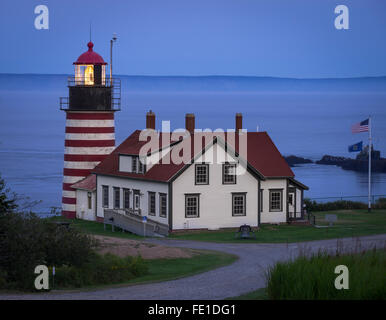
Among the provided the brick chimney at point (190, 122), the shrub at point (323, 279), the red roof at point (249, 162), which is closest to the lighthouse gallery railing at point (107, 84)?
the red roof at point (249, 162)

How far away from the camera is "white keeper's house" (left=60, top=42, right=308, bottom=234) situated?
42.8 meters

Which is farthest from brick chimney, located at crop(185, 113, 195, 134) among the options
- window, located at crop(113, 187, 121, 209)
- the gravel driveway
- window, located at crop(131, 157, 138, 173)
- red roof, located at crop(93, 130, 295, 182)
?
the gravel driveway

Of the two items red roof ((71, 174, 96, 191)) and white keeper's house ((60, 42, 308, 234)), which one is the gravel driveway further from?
red roof ((71, 174, 96, 191))

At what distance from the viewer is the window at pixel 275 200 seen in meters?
46.1

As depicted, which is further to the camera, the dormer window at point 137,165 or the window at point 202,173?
the dormer window at point 137,165

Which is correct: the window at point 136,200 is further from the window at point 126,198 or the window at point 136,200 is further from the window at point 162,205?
the window at point 162,205

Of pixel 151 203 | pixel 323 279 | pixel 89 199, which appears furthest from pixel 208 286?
pixel 89 199

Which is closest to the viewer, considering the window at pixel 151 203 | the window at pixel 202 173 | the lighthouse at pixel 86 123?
the window at pixel 202 173

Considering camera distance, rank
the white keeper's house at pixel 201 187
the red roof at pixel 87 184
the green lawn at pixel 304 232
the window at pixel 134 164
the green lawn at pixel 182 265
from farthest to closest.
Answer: the red roof at pixel 87 184 < the window at pixel 134 164 < the white keeper's house at pixel 201 187 < the green lawn at pixel 304 232 < the green lawn at pixel 182 265

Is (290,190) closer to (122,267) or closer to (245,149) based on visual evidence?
(245,149)

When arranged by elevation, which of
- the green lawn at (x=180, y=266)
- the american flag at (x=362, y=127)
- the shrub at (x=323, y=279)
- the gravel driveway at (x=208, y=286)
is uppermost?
the american flag at (x=362, y=127)

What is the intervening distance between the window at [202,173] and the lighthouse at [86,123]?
975 cm

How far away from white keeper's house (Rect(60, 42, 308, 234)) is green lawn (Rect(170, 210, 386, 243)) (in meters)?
0.92
